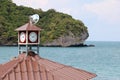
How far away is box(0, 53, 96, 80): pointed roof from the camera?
11.6 meters

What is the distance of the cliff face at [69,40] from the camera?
463ft

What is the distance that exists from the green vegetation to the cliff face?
1169 mm

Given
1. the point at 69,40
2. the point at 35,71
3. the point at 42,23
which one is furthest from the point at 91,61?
the point at 42,23

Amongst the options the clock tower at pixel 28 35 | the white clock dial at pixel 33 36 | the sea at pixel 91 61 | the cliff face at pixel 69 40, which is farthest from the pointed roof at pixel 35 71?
the cliff face at pixel 69 40

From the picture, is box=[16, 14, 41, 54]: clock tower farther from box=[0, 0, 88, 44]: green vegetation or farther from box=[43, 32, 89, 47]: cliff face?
box=[43, 32, 89, 47]: cliff face

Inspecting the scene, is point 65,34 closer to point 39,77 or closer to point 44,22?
point 44,22

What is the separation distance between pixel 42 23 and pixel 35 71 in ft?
480

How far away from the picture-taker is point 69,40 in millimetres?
141500

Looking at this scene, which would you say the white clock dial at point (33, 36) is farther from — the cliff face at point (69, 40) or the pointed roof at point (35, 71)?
the cliff face at point (69, 40)

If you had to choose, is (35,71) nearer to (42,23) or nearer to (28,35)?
(28,35)

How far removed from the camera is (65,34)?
141 metres

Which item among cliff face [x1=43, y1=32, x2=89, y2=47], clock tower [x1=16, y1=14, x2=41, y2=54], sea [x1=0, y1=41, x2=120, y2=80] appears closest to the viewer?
clock tower [x1=16, y1=14, x2=41, y2=54]

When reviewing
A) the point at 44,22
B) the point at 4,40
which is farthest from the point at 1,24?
the point at 44,22

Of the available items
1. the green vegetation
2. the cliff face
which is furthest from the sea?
the green vegetation
